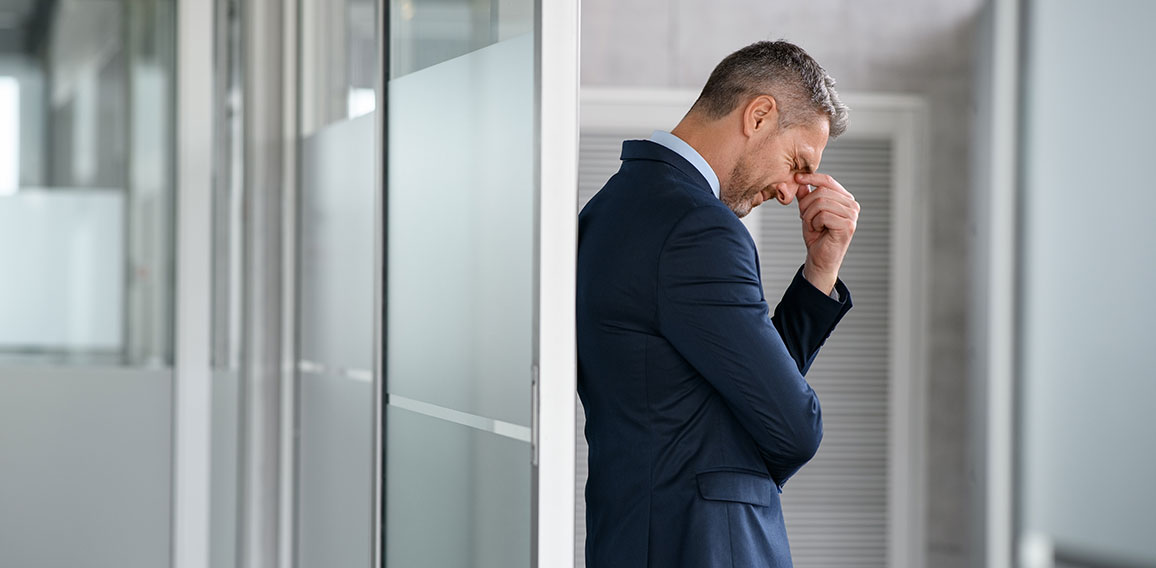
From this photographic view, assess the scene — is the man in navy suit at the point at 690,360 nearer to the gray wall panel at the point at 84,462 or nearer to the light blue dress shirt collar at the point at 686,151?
the light blue dress shirt collar at the point at 686,151

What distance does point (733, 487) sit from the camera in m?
1.38

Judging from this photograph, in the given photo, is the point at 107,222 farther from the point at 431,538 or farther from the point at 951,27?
the point at 951,27

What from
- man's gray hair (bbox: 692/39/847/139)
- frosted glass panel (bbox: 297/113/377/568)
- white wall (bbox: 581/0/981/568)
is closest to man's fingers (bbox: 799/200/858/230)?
man's gray hair (bbox: 692/39/847/139)

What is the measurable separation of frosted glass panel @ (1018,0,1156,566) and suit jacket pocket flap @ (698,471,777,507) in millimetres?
1850

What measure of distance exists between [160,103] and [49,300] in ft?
1.65

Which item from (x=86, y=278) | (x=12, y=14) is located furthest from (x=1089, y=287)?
(x=12, y=14)

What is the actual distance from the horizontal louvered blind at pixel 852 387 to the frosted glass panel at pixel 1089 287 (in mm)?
408

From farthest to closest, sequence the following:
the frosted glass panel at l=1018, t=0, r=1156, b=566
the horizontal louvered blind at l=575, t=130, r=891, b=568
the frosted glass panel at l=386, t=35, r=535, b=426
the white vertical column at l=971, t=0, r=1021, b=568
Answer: the horizontal louvered blind at l=575, t=130, r=891, b=568, the white vertical column at l=971, t=0, r=1021, b=568, the frosted glass panel at l=1018, t=0, r=1156, b=566, the frosted glass panel at l=386, t=35, r=535, b=426

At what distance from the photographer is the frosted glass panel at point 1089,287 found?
2.88 meters

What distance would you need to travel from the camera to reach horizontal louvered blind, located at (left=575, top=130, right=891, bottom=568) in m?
3.44

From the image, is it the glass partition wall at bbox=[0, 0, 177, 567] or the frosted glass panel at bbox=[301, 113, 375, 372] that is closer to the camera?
the frosted glass panel at bbox=[301, 113, 375, 372]

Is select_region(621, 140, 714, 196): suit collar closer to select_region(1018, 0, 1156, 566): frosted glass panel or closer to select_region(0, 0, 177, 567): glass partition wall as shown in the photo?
select_region(0, 0, 177, 567): glass partition wall

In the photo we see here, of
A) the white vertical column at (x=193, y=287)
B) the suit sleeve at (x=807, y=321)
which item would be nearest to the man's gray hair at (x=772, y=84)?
the suit sleeve at (x=807, y=321)

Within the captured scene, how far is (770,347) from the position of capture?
1320 millimetres
